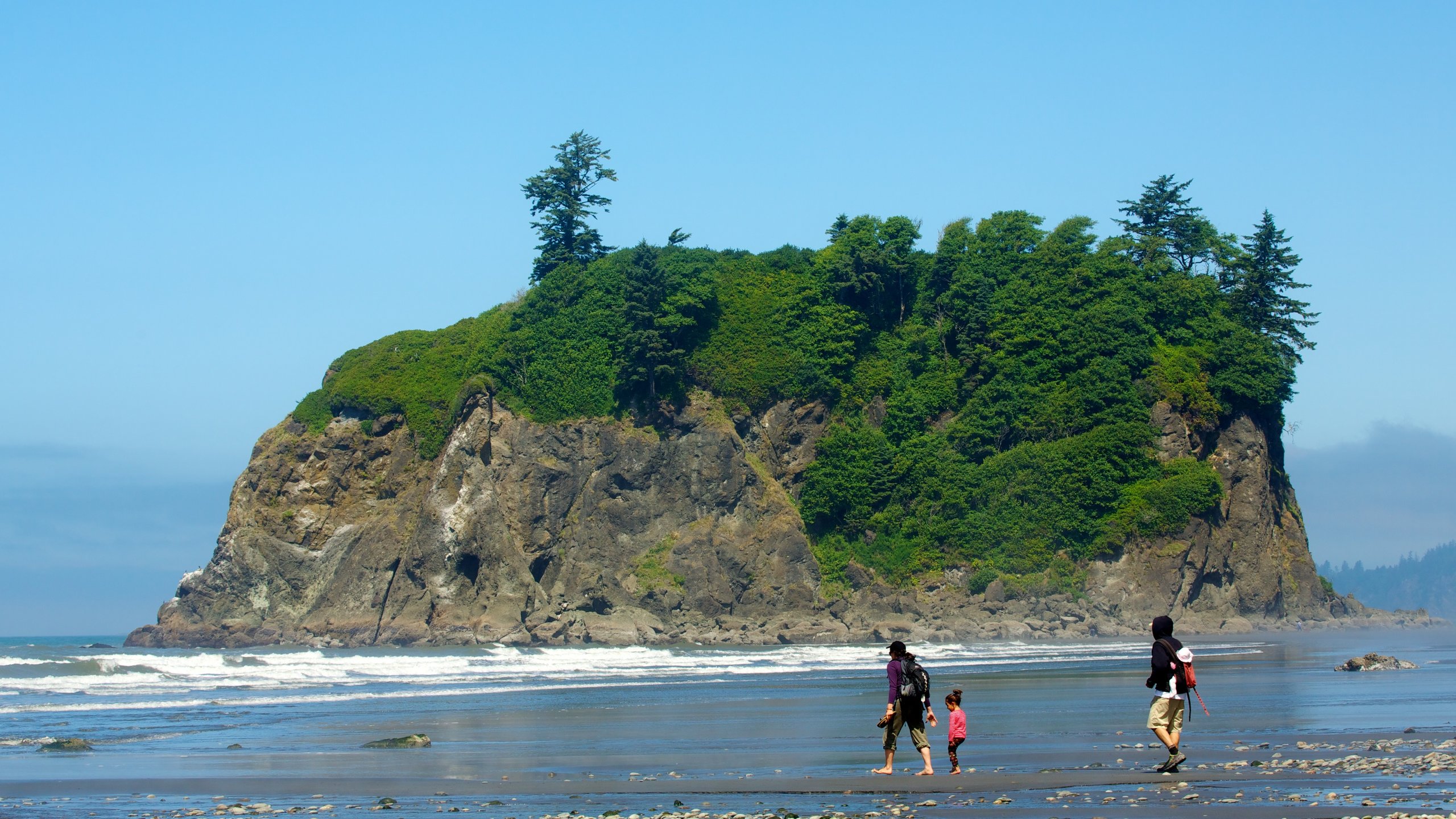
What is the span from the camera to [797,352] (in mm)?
68438

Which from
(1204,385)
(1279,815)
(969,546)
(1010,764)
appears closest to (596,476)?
(969,546)

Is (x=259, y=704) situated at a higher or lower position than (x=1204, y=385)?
lower

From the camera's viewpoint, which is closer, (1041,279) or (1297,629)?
(1297,629)

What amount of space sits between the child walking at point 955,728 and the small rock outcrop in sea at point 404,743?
7630mm

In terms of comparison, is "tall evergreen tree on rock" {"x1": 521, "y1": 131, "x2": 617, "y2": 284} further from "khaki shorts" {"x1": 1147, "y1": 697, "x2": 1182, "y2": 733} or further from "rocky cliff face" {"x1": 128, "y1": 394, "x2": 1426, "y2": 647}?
"khaki shorts" {"x1": 1147, "y1": 697, "x2": 1182, "y2": 733}

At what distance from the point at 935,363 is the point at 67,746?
55457 mm

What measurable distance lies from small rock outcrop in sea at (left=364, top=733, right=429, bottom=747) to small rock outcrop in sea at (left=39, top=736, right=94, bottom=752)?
377cm

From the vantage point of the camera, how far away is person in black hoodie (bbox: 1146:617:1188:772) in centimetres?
1220

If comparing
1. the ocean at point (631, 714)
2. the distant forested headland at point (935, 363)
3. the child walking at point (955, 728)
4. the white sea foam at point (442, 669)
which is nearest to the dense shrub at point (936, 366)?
the distant forested headland at point (935, 363)

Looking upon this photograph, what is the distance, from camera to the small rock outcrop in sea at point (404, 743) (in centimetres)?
1716

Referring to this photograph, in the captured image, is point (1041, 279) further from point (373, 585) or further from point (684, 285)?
point (373, 585)

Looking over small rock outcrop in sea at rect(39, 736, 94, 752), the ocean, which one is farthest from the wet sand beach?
small rock outcrop in sea at rect(39, 736, 94, 752)

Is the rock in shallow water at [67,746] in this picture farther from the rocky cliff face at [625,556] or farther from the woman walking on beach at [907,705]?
the rocky cliff face at [625,556]

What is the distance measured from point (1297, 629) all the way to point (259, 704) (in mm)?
51198
